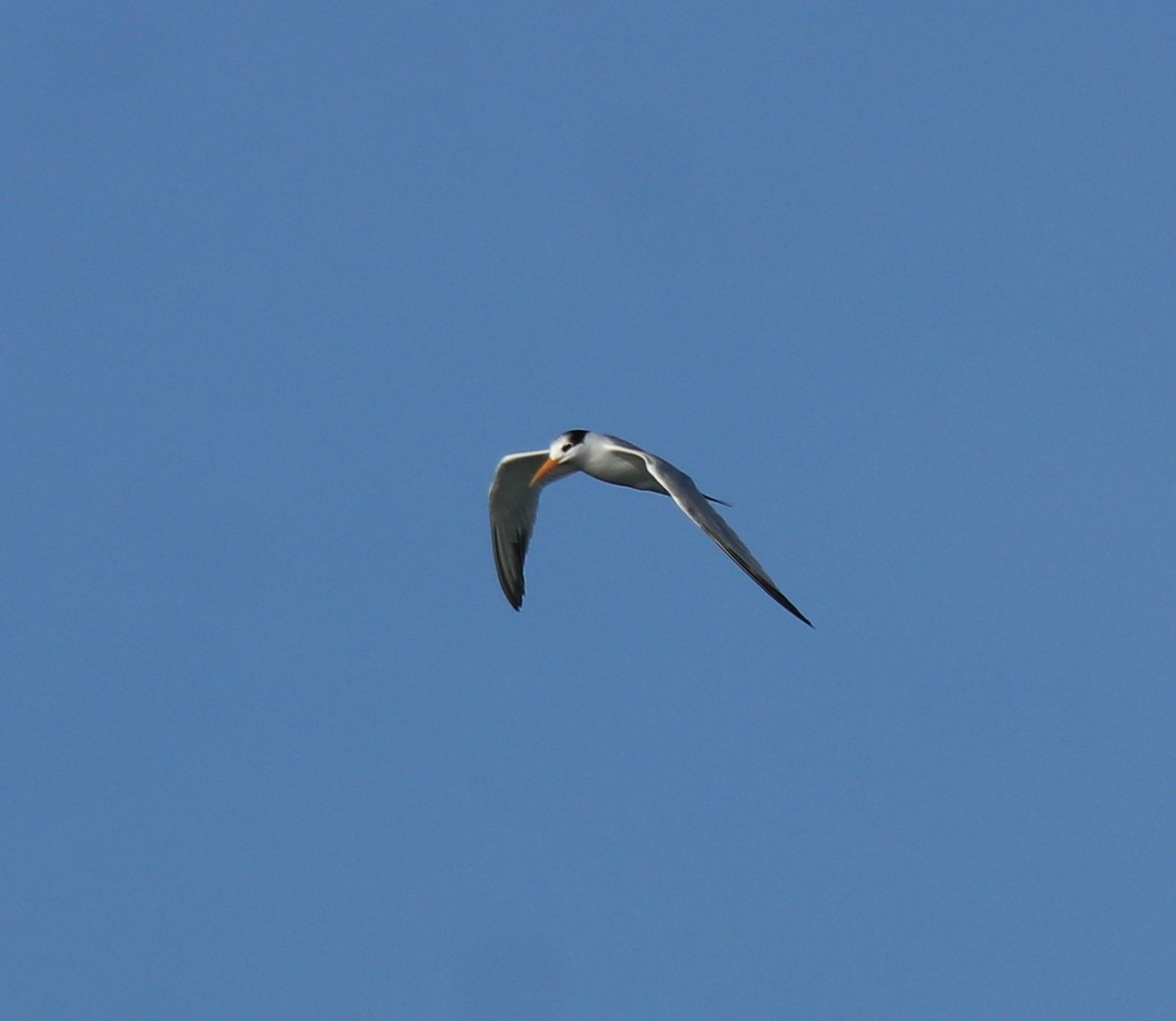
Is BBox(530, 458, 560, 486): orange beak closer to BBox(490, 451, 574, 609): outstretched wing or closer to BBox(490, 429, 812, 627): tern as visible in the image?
BBox(490, 429, 812, 627): tern

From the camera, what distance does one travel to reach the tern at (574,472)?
26.3 metres

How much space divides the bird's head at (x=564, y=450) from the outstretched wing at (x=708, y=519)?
291 centimetres

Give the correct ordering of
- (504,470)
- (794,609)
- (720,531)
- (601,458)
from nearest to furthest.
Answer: (794,609), (720,531), (601,458), (504,470)

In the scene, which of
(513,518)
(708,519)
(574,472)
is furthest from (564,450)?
(708,519)

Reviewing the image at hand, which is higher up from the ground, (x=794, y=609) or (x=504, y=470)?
(x=504, y=470)

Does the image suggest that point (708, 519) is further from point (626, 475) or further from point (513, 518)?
point (513, 518)

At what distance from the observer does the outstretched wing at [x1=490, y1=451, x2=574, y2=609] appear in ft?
117

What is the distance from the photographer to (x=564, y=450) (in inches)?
1303

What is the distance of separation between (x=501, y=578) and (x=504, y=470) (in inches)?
99.0

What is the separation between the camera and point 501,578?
36781 millimetres

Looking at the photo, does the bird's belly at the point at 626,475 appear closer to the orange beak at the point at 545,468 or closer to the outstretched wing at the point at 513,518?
the orange beak at the point at 545,468

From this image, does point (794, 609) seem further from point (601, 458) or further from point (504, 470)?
point (504, 470)

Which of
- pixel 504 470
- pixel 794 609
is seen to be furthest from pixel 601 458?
pixel 794 609

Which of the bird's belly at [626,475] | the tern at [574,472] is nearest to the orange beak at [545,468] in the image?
the tern at [574,472]
